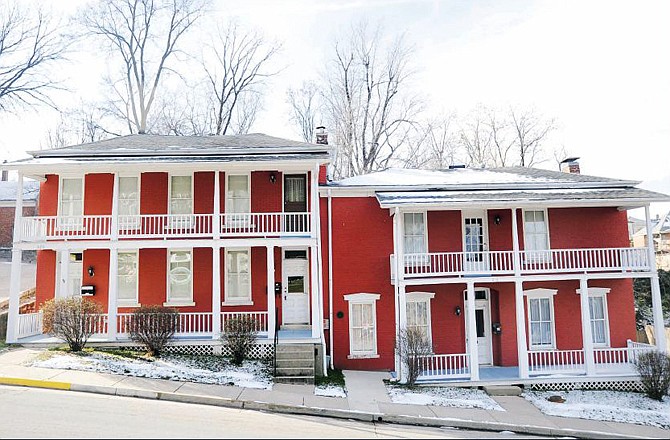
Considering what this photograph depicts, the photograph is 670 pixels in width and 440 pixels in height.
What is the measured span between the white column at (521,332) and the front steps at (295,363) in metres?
6.39

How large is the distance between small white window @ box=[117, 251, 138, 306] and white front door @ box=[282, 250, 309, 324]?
509 centimetres

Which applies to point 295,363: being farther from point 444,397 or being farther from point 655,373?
point 655,373

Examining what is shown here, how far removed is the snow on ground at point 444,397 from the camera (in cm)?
1134

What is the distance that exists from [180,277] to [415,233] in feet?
27.2

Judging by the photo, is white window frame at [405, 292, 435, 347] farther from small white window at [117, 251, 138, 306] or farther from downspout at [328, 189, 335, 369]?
small white window at [117, 251, 138, 306]

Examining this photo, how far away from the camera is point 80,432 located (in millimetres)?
7535

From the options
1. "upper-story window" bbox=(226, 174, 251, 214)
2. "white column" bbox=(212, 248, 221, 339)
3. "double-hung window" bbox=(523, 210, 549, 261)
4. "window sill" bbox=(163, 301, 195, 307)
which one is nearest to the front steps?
"white column" bbox=(212, 248, 221, 339)

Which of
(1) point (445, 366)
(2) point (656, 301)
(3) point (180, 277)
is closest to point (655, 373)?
(2) point (656, 301)

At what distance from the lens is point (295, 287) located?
16.0 meters

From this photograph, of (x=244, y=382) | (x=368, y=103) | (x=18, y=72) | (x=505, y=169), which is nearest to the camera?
(x=244, y=382)

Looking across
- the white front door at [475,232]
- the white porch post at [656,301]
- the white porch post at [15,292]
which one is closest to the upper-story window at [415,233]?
the white front door at [475,232]

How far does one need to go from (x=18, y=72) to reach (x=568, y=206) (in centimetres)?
2691

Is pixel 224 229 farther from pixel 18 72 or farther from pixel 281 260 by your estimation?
pixel 18 72

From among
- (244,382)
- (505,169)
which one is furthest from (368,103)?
(244,382)
